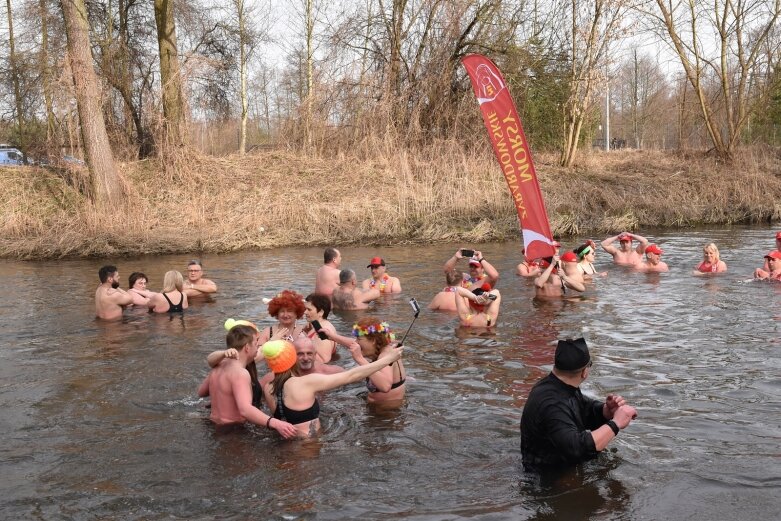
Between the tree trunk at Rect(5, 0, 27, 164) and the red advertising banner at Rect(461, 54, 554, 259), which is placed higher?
the tree trunk at Rect(5, 0, 27, 164)

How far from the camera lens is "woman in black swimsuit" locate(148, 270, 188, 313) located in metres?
11.7

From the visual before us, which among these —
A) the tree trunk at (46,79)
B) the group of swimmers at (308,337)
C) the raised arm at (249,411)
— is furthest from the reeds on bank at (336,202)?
the raised arm at (249,411)

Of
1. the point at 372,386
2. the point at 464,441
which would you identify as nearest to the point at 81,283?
the point at 372,386

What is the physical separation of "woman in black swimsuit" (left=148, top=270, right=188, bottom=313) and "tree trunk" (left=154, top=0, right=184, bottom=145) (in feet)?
43.4

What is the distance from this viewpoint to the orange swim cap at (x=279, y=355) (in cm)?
581

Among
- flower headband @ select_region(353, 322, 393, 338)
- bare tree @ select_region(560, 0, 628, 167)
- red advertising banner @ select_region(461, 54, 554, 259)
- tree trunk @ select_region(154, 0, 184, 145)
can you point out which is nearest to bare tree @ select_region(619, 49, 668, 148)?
bare tree @ select_region(560, 0, 628, 167)

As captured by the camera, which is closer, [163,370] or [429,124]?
[163,370]

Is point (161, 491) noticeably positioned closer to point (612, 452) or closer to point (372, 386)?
point (372, 386)

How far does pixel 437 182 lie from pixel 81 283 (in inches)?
477

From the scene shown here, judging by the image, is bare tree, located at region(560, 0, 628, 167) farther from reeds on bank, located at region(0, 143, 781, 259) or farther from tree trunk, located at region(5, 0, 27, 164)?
tree trunk, located at region(5, 0, 27, 164)

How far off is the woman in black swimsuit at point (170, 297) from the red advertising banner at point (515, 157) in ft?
18.3

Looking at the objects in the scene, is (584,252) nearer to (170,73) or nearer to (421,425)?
(421,425)

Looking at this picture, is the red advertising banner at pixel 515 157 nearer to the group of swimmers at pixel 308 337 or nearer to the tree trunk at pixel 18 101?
the group of swimmers at pixel 308 337

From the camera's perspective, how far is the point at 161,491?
5.38 metres
